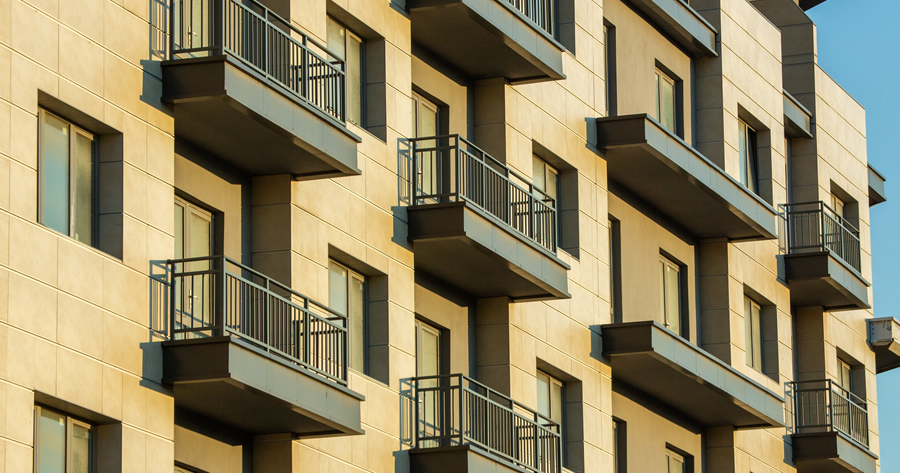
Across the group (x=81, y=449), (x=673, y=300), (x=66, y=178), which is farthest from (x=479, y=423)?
(x=673, y=300)

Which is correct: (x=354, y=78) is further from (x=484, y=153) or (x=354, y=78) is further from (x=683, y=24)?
(x=683, y=24)

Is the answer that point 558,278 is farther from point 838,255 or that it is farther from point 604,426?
point 838,255

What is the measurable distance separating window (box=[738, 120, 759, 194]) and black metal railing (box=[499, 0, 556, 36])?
33.7 feet

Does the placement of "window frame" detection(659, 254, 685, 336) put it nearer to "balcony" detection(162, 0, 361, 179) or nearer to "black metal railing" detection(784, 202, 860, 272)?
"black metal railing" detection(784, 202, 860, 272)

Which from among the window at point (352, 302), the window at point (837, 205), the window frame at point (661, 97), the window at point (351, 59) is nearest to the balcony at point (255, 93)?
the window at point (351, 59)

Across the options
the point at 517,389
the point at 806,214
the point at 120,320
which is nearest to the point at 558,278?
the point at 517,389

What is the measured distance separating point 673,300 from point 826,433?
20.7ft

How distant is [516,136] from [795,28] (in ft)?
61.6

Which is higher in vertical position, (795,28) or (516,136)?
(795,28)

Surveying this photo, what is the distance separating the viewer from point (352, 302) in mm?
28438

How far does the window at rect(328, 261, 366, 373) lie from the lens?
2805cm

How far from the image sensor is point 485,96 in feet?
110

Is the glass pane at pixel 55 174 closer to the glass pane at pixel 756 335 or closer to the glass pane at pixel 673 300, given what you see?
the glass pane at pixel 673 300

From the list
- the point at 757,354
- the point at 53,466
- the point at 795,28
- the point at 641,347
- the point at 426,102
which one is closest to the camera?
the point at 53,466
